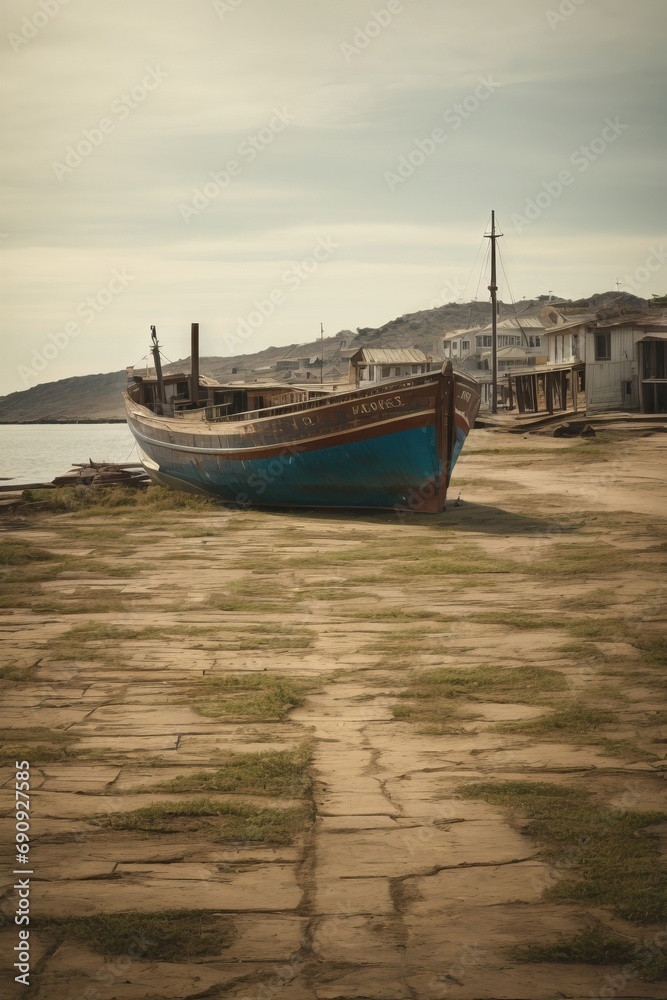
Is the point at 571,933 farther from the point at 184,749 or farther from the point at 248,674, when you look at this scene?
the point at 248,674

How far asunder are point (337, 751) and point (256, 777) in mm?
598

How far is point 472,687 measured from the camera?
21.0ft

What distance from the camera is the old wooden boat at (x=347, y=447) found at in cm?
1527

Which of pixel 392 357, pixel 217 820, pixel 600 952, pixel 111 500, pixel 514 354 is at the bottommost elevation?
pixel 600 952

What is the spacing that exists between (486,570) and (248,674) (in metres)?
4.67

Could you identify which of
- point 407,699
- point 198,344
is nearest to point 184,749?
point 407,699

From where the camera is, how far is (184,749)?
535 cm

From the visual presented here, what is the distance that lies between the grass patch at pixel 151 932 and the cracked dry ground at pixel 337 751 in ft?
0.08

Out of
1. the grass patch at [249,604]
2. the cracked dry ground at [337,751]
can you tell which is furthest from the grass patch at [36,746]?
the grass patch at [249,604]

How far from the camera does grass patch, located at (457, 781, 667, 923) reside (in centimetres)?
373

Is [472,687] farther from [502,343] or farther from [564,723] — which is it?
[502,343]

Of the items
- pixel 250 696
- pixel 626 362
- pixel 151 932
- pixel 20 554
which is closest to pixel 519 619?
pixel 250 696

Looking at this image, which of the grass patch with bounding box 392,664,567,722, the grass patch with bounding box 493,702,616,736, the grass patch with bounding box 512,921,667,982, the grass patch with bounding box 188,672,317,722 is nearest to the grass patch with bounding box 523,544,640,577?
the grass patch with bounding box 392,664,567,722

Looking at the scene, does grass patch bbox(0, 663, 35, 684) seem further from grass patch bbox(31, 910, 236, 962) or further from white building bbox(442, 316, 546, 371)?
white building bbox(442, 316, 546, 371)
